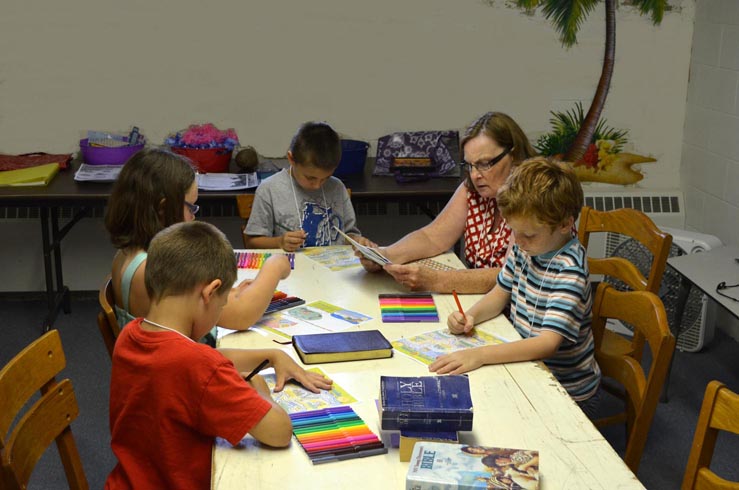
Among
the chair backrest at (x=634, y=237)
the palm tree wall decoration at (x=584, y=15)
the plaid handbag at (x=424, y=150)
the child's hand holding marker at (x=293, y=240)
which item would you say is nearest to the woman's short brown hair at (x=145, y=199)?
the child's hand holding marker at (x=293, y=240)

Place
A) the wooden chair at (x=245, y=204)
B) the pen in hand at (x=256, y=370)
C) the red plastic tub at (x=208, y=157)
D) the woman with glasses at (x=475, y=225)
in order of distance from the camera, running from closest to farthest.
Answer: the pen in hand at (x=256, y=370), the woman with glasses at (x=475, y=225), the wooden chair at (x=245, y=204), the red plastic tub at (x=208, y=157)

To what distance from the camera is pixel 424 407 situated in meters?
1.71

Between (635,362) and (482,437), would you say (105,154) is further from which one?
(482,437)

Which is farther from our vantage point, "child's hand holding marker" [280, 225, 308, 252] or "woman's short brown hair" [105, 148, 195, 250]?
"child's hand holding marker" [280, 225, 308, 252]

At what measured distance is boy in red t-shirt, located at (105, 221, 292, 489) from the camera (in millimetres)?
1710

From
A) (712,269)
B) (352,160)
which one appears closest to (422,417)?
(712,269)

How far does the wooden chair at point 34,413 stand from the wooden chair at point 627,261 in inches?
67.3

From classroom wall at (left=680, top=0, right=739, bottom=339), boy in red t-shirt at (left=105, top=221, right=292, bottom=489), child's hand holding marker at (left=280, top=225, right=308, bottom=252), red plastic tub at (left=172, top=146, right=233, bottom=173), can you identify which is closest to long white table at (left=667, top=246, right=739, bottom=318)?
classroom wall at (left=680, top=0, right=739, bottom=339)

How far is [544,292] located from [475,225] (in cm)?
75

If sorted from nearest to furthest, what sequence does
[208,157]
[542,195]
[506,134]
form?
[542,195] → [506,134] → [208,157]

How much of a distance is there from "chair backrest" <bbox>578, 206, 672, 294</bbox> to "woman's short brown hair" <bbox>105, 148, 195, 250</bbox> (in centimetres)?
139

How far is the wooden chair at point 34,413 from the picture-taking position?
5.74 ft

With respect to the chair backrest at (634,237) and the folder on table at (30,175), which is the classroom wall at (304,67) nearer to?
the folder on table at (30,175)

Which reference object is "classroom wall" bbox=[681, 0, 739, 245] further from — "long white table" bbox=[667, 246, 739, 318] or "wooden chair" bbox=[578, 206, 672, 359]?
"wooden chair" bbox=[578, 206, 672, 359]
